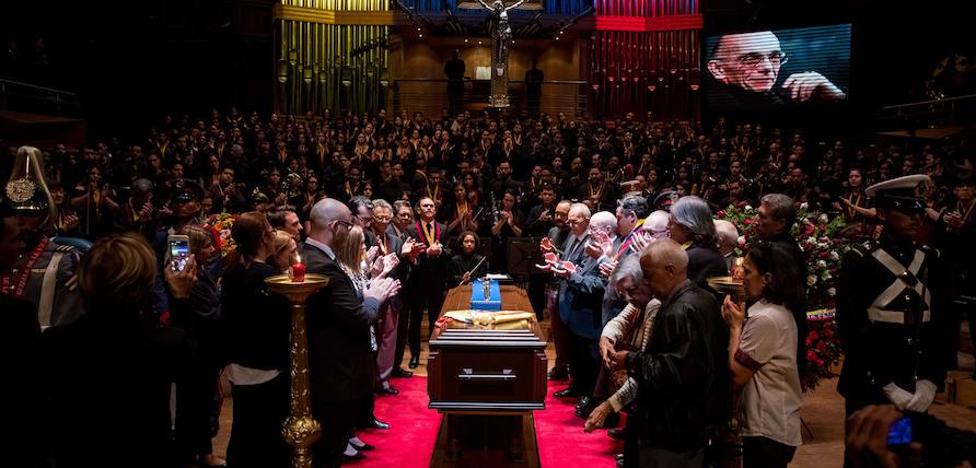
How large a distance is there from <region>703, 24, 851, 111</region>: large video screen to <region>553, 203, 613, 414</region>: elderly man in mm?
11441

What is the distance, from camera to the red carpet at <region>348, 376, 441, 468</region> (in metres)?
4.99

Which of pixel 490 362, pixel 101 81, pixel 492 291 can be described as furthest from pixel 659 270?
pixel 101 81

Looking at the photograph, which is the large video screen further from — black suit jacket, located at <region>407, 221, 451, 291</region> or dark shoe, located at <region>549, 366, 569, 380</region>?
dark shoe, located at <region>549, 366, 569, 380</region>

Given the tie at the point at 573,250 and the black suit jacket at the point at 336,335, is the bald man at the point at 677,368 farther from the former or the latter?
the tie at the point at 573,250

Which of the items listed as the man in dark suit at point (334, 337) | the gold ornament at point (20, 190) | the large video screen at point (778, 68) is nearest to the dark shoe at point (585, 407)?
the man in dark suit at point (334, 337)

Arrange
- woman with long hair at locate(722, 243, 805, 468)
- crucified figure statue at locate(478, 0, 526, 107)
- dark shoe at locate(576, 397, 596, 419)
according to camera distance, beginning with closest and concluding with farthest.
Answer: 1. woman with long hair at locate(722, 243, 805, 468)
2. dark shoe at locate(576, 397, 596, 419)
3. crucified figure statue at locate(478, 0, 526, 107)

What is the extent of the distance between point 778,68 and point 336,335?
14.9 m

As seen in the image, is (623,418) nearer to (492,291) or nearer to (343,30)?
(492,291)

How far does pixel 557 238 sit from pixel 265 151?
671 cm

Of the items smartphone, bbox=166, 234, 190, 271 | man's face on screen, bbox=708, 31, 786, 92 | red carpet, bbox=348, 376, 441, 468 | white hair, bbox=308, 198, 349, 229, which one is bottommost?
red carpet, bbox=348, 376, 441, 468

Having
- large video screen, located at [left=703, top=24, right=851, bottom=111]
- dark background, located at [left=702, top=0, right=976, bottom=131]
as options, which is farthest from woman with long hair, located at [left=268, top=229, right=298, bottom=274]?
large video screen, located at [left=703, top=24, right=851, bottom=111]

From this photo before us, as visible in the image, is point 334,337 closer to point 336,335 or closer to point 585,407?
point 336,335

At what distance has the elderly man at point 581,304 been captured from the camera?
5.83 meters

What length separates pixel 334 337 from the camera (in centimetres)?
390
